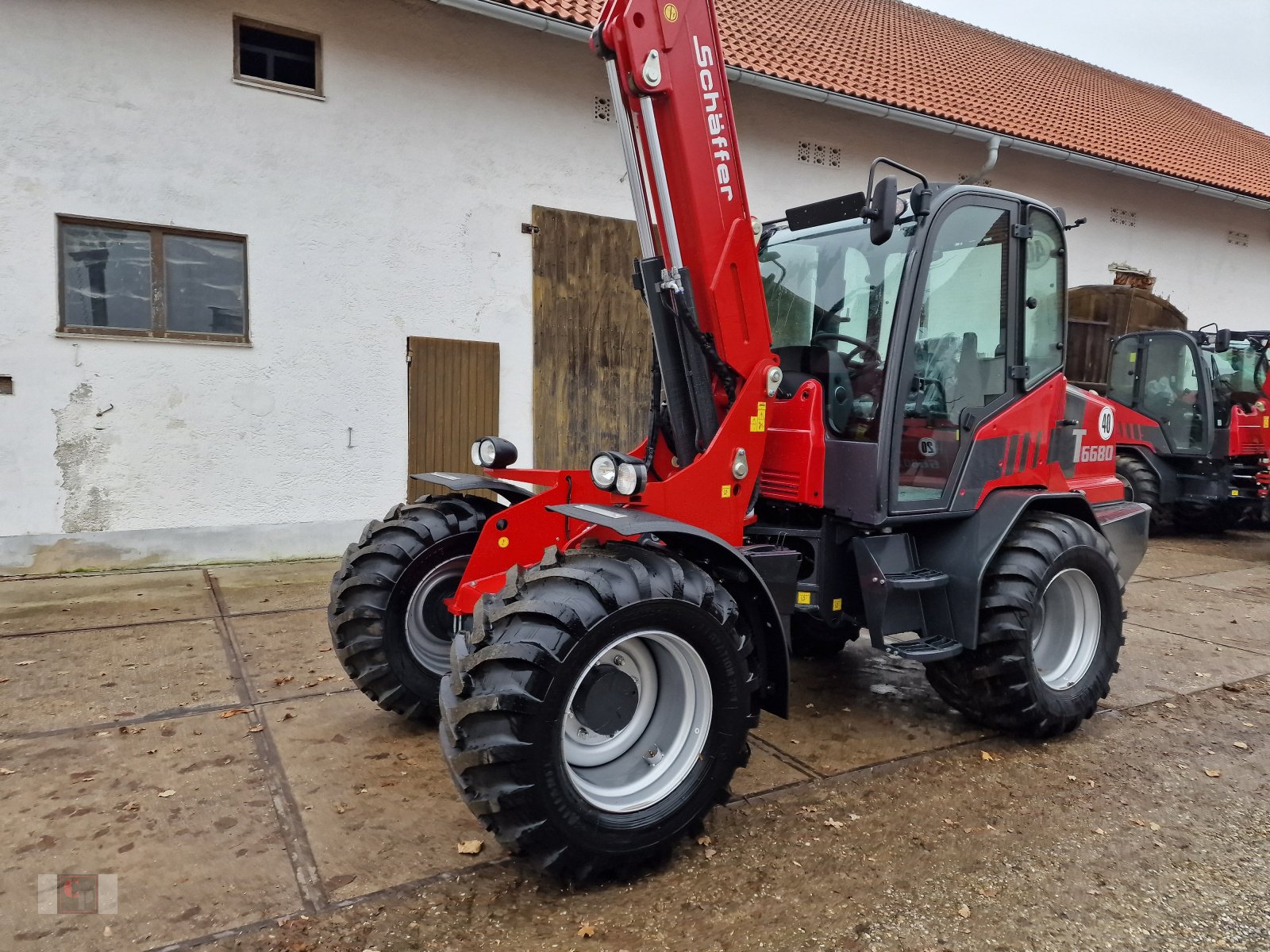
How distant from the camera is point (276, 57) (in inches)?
294

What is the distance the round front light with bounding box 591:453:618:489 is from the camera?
301cm

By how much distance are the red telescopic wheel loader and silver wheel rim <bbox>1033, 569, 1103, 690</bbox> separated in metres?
0.01

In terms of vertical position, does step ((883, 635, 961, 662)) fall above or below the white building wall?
below

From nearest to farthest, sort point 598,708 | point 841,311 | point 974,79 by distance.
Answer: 1. point 598,708
2. point 841,311
3. point 974,79

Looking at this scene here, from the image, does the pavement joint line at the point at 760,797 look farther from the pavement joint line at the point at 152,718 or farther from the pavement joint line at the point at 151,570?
the pavement joint line at the point at 151,570

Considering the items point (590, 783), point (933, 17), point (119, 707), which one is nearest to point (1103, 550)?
point (590, 783)

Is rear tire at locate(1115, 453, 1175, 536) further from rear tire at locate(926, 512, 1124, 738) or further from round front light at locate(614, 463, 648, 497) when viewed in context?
round front light at locate(614, 463, 648, 497)

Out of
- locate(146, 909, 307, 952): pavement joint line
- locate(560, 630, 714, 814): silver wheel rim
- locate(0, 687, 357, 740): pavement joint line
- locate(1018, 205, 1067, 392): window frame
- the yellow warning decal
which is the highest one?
locate(1018, 205, 1067, 392): window frame

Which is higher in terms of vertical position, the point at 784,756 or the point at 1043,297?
the point at 1043,297

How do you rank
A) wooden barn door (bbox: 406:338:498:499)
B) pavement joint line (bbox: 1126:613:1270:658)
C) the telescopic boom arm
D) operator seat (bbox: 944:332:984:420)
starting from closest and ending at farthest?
1. the telescopic boom arm
2. operator seat (bbox: 944:332:984:420)
3. pavement joint line (bbox: 1126:613:1270:658)
4. wooden barn door (bbox: 406:338:498:499)

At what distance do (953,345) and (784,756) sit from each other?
1.92m

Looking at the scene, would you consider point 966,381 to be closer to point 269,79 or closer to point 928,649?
point 928,649

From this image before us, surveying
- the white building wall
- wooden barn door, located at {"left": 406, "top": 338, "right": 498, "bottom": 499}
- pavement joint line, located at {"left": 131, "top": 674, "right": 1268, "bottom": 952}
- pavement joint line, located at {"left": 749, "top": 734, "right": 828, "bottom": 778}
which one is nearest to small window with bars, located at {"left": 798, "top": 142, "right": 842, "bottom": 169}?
the white building wall

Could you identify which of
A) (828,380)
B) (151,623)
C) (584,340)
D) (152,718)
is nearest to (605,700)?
(828,380)
